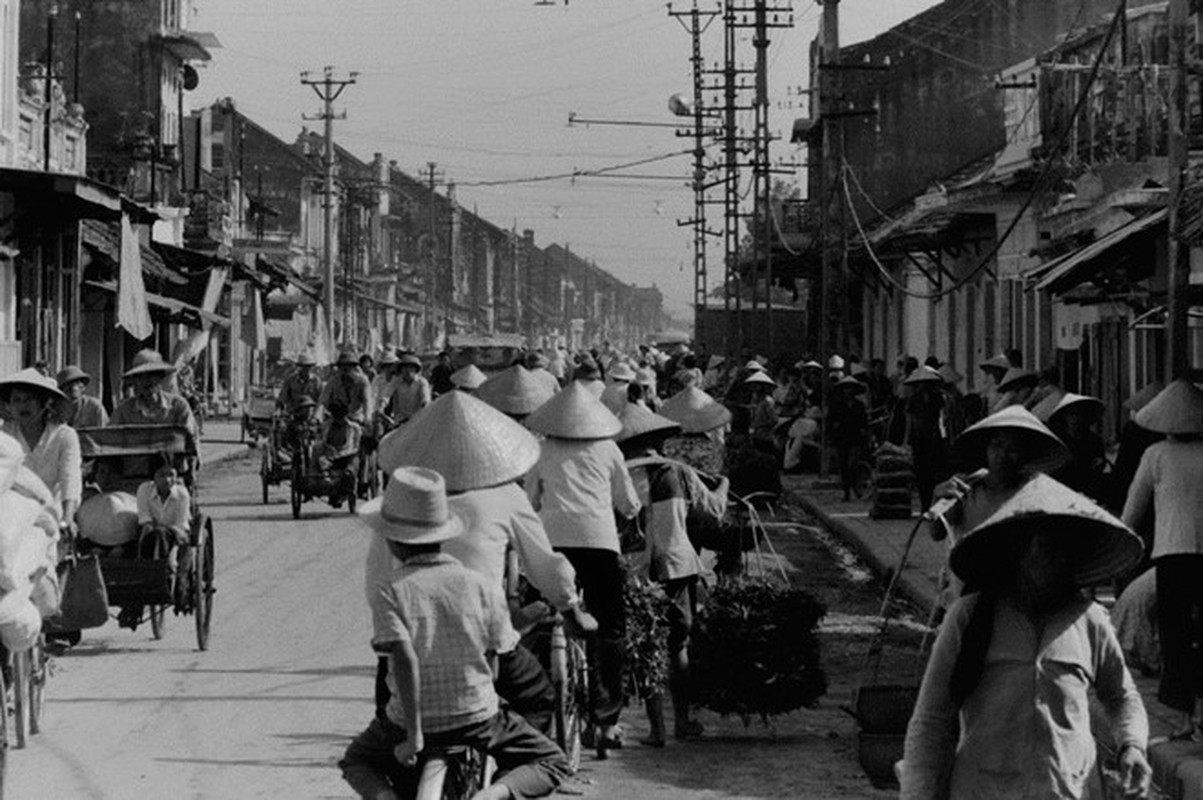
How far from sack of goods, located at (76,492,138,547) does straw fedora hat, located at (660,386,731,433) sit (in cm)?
471

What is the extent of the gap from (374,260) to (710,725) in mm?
103377

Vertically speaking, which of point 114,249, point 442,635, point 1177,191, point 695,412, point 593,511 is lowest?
point 442,635

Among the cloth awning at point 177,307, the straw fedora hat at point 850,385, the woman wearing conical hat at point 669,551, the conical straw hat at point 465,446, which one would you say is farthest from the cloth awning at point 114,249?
the conical straw hat at point 465,446

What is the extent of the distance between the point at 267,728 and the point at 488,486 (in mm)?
3000

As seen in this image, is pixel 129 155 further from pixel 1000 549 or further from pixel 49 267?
pixel 1000 549

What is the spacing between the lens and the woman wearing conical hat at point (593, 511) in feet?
35.9

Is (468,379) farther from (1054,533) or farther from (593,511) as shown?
(1054,533)

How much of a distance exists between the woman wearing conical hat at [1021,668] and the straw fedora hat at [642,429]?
6.14 meters

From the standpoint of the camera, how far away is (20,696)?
10.8m

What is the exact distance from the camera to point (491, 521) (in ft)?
29.2

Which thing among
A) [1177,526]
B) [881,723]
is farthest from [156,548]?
[1177,526]

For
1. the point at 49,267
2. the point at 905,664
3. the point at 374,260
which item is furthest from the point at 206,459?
the point at 374,260


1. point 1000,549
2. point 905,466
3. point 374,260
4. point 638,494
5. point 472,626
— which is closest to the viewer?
point 1000,549

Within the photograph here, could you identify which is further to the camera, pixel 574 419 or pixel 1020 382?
pixel 1020 382
